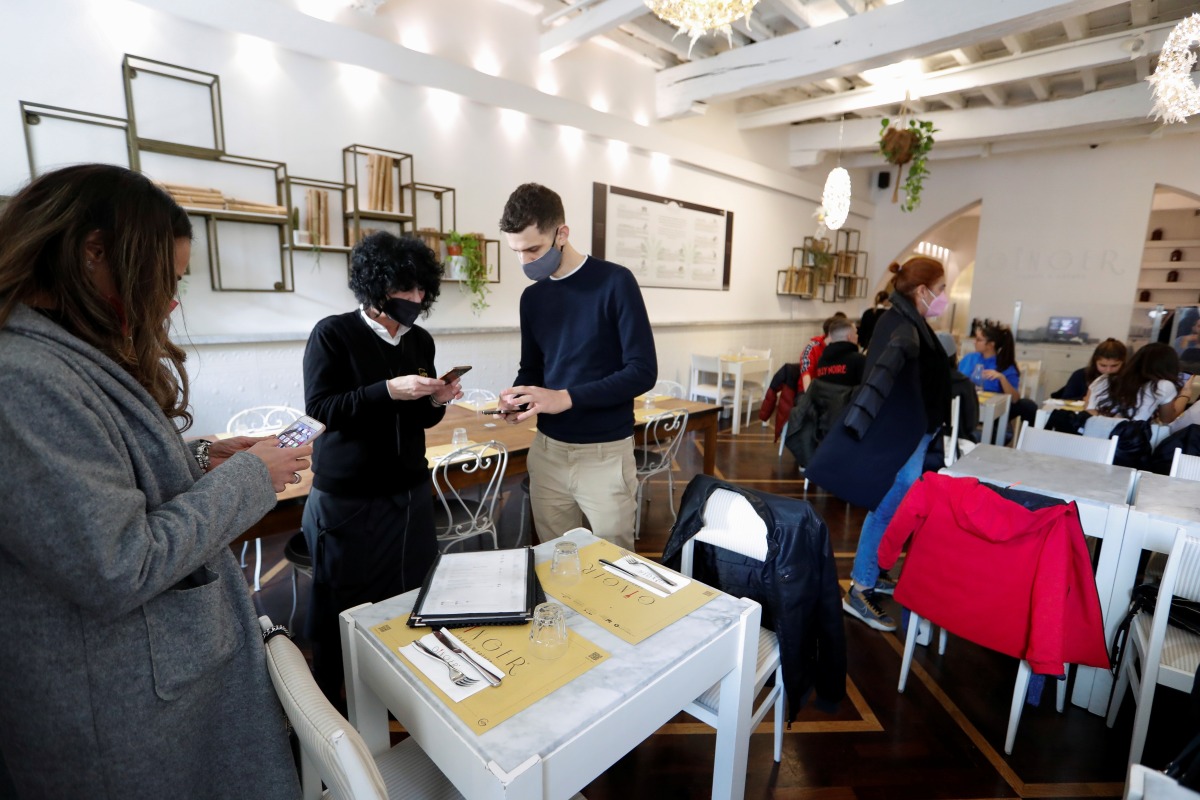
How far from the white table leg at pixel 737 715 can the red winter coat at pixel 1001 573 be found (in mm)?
1045

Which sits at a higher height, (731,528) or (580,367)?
(580,367)

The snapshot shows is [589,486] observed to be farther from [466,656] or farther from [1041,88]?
[1041,88]

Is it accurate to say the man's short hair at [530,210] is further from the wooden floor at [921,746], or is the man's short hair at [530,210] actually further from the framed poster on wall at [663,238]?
the framed poster on wall at [663,238]

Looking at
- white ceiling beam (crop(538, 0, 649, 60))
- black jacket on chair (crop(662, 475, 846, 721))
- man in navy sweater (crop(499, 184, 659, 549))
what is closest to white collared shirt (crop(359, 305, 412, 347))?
man in navy sweater (crop(499, 184, 659, 549))

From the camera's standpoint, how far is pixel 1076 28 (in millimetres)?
4926

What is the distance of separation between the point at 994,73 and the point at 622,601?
644cm

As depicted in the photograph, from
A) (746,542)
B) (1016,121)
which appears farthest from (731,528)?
(1016,121)

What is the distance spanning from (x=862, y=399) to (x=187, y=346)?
370cm

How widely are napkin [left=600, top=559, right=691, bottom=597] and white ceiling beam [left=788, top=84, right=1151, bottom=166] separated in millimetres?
7378

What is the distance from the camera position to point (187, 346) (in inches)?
136

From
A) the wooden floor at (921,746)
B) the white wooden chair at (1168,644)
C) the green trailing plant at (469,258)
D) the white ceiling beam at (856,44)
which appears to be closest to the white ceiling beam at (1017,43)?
the white ceiling beam at (856,44)

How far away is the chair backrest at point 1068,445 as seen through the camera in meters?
2.75

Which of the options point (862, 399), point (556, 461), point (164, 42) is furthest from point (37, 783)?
point (164, 42)

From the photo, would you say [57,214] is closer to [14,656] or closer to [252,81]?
[14,656]
